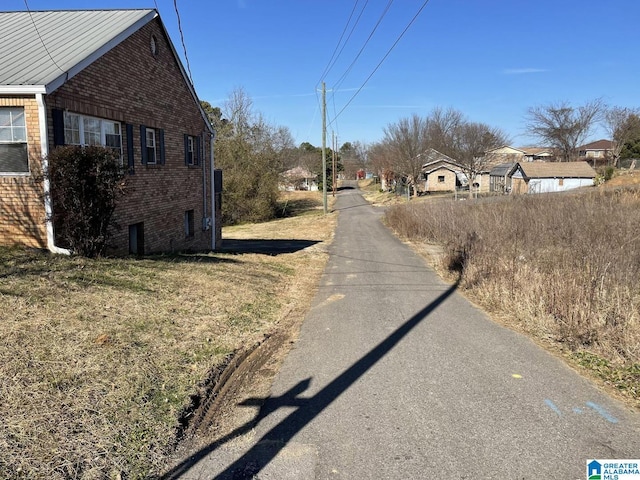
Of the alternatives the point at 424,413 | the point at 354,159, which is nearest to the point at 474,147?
the point at 424,413

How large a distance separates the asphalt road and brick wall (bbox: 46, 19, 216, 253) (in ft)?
22.1

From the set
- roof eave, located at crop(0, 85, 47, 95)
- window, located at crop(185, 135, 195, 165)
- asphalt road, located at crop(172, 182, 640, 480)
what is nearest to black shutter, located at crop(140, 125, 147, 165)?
window, located at crop(185, 135, 195, 165)

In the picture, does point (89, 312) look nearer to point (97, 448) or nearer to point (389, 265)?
point (97, 448)

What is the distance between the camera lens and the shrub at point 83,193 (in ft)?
27.7

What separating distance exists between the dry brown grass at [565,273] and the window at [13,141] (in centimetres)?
919

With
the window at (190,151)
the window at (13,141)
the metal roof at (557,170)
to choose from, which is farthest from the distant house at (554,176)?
the window at (13,141)

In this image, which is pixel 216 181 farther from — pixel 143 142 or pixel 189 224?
pixel 143 142

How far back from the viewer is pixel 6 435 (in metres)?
3.34

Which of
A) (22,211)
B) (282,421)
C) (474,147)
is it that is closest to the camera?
(282,421)

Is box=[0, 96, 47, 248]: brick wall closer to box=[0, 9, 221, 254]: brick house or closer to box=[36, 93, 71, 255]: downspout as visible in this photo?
box=[0, 9, 221, 254]: brick house

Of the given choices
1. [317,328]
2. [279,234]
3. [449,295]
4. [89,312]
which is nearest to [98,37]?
[89,312]

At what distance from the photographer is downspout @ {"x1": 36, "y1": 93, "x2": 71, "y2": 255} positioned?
8.82 meters

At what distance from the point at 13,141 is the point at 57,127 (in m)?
0.89

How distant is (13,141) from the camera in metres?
9.20
